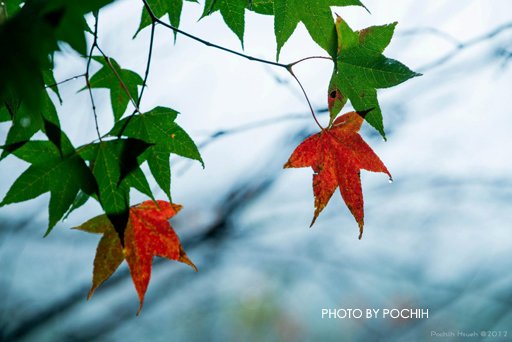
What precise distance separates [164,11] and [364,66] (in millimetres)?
375

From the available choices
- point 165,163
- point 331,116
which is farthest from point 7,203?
Answer: point 331,116

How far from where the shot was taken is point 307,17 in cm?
75

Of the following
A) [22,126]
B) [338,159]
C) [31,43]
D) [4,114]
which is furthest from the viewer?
[338,159]

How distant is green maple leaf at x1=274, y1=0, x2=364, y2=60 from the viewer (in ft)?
2.43

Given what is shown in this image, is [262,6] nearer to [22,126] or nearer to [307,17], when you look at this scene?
[307,17]

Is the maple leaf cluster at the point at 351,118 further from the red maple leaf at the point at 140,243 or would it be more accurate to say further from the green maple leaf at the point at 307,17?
the red maple leaf at the point at 140,243

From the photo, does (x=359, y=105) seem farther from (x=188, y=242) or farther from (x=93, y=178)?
(x=188, y=242)

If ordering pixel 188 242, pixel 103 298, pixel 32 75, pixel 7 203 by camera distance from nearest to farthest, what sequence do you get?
1. pixel 32 75
2. pixel 7 203
3. pixel 103 298
4. pixel 188 242

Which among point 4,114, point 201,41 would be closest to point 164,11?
point 201,41

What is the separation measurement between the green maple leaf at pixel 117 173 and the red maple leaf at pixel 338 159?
30 centimetres

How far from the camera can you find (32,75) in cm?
40

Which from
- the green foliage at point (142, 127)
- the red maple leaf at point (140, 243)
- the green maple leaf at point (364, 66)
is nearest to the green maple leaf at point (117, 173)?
→ the green foliage at point (142, 127)

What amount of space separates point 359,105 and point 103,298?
278 cm

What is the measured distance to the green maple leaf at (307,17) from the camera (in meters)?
0.74
